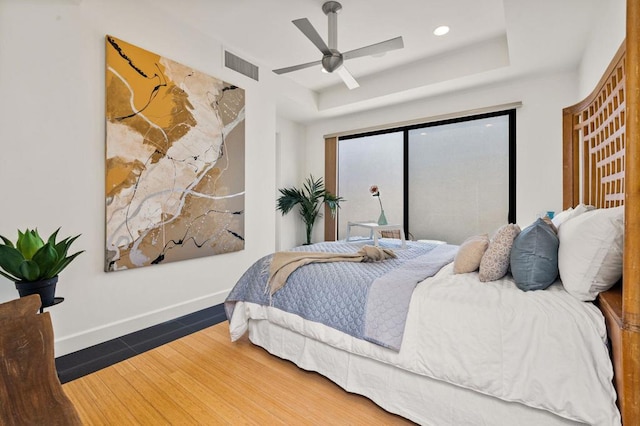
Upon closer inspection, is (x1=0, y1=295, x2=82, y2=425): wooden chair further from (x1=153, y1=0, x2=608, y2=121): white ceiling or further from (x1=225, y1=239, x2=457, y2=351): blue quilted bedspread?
(x1=153, y1=0, x2=608, y2=121): white ceiling

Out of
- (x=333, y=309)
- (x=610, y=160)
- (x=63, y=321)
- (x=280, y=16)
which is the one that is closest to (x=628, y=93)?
(x=610, y=160)

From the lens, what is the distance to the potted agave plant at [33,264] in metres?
1.65

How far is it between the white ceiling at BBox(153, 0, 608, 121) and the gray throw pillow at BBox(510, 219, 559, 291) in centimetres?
188

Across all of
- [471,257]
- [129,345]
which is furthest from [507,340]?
[129,345]

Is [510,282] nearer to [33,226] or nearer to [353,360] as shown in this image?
[353,360]

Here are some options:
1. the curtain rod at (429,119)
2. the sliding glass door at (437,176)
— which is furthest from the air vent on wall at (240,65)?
the sliding glass door at (437,176)

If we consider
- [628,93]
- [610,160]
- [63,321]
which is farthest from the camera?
[63,321]

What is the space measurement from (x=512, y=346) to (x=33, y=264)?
245cm

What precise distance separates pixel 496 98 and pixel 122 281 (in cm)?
457

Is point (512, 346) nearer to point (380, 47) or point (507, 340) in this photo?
point (507, 340)

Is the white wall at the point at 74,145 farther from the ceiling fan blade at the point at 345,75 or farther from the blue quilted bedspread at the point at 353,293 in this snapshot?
the ceiling fan blade at the point at 345,75

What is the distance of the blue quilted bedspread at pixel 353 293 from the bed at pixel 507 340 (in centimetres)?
1

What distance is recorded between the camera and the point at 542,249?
4.67ft

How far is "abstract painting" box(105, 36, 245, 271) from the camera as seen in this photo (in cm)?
247
